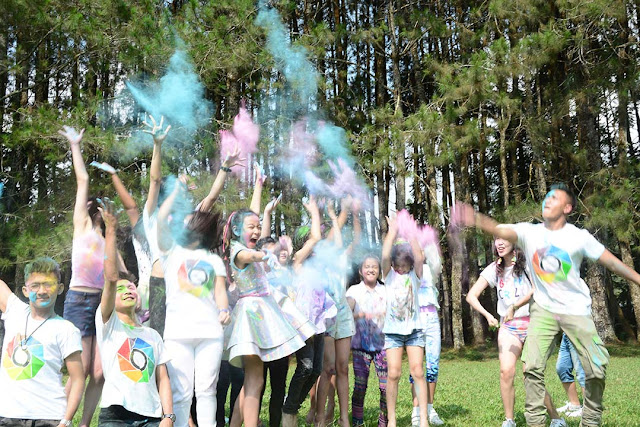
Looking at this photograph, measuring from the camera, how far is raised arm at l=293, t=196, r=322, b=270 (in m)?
5.60

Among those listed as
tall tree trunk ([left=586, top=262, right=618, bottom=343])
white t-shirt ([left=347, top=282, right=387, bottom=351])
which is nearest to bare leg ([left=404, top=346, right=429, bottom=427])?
white t-shirt ([left=347, top=282, right=387, bottom=351])

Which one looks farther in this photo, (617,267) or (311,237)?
(311,237)

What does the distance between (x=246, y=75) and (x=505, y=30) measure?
928 centimetres

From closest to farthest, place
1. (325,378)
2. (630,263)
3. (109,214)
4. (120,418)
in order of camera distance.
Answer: (109,214) → (120,418) → (325,378) → (630,263)

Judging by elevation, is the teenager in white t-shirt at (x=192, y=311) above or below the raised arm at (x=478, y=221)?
below

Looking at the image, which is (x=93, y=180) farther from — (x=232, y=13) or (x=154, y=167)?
(x=154, y=167)

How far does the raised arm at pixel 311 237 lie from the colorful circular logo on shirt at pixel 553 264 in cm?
178

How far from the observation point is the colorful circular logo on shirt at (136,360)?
13.0 ft

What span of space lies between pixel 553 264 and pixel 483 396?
481 cm

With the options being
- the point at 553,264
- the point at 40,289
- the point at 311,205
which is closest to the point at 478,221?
the point at 553,264

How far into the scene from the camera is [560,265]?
16.3ft

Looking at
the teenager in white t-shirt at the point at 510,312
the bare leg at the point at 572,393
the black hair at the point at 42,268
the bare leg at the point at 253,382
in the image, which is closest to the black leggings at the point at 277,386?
the bare leg at the point at 253,382

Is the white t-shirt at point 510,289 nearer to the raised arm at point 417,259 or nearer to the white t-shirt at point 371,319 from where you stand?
the raised arm at point 417,259

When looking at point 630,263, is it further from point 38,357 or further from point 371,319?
point 38,357
